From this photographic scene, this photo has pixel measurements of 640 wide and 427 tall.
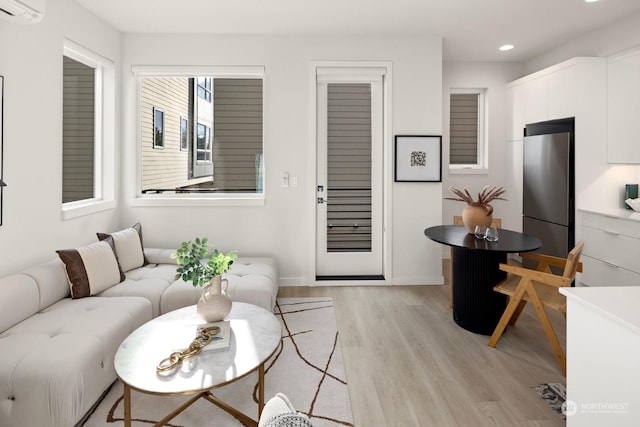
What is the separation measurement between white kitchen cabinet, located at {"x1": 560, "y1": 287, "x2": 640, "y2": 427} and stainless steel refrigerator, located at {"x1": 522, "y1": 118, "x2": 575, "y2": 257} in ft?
10.2

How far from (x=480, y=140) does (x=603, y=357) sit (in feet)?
15.1

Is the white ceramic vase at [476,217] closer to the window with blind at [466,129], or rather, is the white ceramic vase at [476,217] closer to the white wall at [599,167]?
the white wall at [599,167]

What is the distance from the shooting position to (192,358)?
189 centimetres

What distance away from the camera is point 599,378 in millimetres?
1373

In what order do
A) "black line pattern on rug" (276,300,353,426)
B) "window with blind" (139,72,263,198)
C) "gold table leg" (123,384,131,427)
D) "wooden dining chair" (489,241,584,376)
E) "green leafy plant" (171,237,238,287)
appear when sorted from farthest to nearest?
1. "window with blind" (139,72,263,198)
2. "wooden dining chair" (489,241,584,376)
3. "green leafy plant" (171,237,238,287)
4. "black line pattern on rug" (276,300,353,426)
5. "gold table leg" (123,384,131,427)

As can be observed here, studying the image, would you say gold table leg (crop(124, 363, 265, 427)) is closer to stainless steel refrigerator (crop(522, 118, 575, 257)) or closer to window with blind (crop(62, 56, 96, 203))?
window with blind (crop(62, 56, 96, 203))

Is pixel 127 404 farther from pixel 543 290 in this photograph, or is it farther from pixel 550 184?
pixel 550 184

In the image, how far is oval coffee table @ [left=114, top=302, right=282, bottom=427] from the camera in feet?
5.59

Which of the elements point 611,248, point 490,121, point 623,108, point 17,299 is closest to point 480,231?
point 611,248

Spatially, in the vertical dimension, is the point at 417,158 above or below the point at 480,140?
below

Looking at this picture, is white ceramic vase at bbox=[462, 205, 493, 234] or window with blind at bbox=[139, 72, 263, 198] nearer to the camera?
white ceramic vase at bbox=[462, 205, 493, 234]

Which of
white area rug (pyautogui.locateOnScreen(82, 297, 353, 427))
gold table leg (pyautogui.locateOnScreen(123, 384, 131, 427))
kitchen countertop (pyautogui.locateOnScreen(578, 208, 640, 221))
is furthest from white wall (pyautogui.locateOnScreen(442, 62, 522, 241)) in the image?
gold table leg (pyautogui.locateOnScreen(123, 384, 131, 427))

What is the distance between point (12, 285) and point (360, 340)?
234cm

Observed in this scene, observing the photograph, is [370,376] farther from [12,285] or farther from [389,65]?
[389,65]
